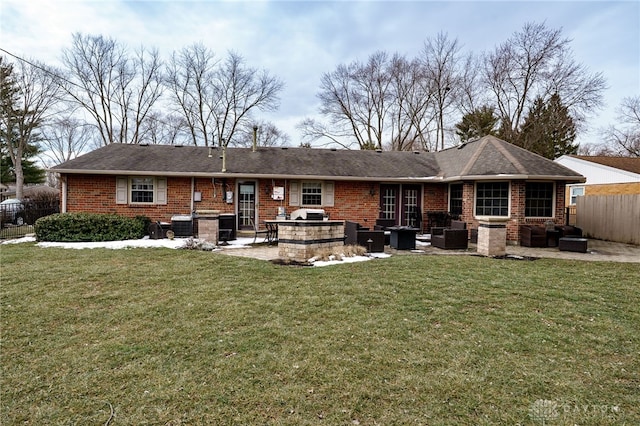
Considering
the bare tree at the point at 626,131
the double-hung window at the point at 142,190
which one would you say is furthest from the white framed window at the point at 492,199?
the bare tree at the point at 626,131

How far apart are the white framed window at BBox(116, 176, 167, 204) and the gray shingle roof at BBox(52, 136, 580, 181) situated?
456 millimetres

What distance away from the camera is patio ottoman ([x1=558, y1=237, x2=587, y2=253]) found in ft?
31.8

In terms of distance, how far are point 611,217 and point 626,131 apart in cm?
2358

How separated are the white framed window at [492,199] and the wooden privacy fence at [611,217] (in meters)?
4.52

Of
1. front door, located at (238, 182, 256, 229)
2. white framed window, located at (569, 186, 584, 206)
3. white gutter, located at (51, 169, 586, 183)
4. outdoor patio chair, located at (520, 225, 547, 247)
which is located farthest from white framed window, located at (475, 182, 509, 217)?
white framed window, located at (569, 186, 584, 206)

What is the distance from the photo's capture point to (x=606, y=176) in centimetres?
1975

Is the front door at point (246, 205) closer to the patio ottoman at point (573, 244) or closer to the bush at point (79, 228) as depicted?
the bush at point (79, 228)

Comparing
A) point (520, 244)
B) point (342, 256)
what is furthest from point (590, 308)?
point (520, 244)

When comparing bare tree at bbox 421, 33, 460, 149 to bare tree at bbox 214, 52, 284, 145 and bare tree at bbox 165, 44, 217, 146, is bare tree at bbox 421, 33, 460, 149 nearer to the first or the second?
bare tree at bbox 214, 52, 284, 145

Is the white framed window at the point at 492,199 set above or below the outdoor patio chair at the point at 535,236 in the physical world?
above

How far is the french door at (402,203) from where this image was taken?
13922 millimetres

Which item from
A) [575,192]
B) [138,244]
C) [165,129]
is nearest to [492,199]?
[138,244]

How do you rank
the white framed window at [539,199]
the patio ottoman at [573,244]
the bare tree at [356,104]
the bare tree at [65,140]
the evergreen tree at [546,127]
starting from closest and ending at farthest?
1. the patio ottoman at [573,244]
2. the white framed window at [539,199]
3. the evergreen tree at [546,127]
4. the bare tree at [356,104]
5. the bare tree at [65,140]

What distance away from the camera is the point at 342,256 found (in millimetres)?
8039
